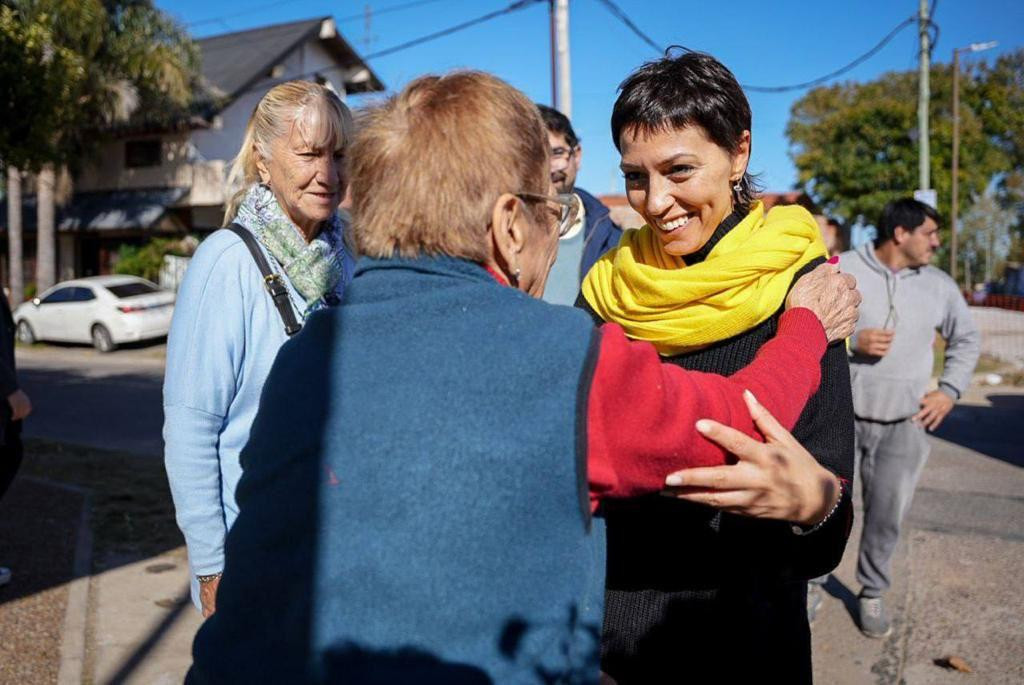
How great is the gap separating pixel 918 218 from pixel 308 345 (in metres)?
4.46

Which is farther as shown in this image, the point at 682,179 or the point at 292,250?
the point at 292,250

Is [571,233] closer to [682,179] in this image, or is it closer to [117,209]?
[682,179]

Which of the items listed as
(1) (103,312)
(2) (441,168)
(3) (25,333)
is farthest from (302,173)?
(3) (25,333)

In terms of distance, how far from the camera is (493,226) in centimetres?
140

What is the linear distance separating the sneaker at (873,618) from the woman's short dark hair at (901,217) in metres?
1.94

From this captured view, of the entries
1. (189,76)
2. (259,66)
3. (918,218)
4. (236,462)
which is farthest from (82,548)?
(259,66)

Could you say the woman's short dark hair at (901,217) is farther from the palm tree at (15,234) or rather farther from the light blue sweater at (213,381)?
the palm tree at (15,234)

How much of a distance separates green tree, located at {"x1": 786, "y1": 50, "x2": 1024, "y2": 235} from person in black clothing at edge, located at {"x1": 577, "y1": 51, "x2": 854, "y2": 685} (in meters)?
27.7

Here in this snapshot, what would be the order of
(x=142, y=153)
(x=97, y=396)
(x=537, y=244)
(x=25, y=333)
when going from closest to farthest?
(x=537, y=244)
(x=97, y=396)
(x=25, y=333)
(x=142, y=153)

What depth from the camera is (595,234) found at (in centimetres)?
378

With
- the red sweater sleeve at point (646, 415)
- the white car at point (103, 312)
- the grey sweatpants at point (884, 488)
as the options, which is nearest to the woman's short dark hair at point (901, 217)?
the grey sweatpants at point (884, 488)

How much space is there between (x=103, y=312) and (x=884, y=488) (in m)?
18.5

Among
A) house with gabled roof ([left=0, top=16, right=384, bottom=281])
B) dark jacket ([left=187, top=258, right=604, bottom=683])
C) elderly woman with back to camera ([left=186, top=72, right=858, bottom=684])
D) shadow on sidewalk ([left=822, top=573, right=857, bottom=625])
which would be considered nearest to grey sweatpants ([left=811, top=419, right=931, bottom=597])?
shadow on sidewalk ([left=822, top=573, right=857, bottom=625])

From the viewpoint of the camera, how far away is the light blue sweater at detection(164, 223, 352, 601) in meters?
2.38
